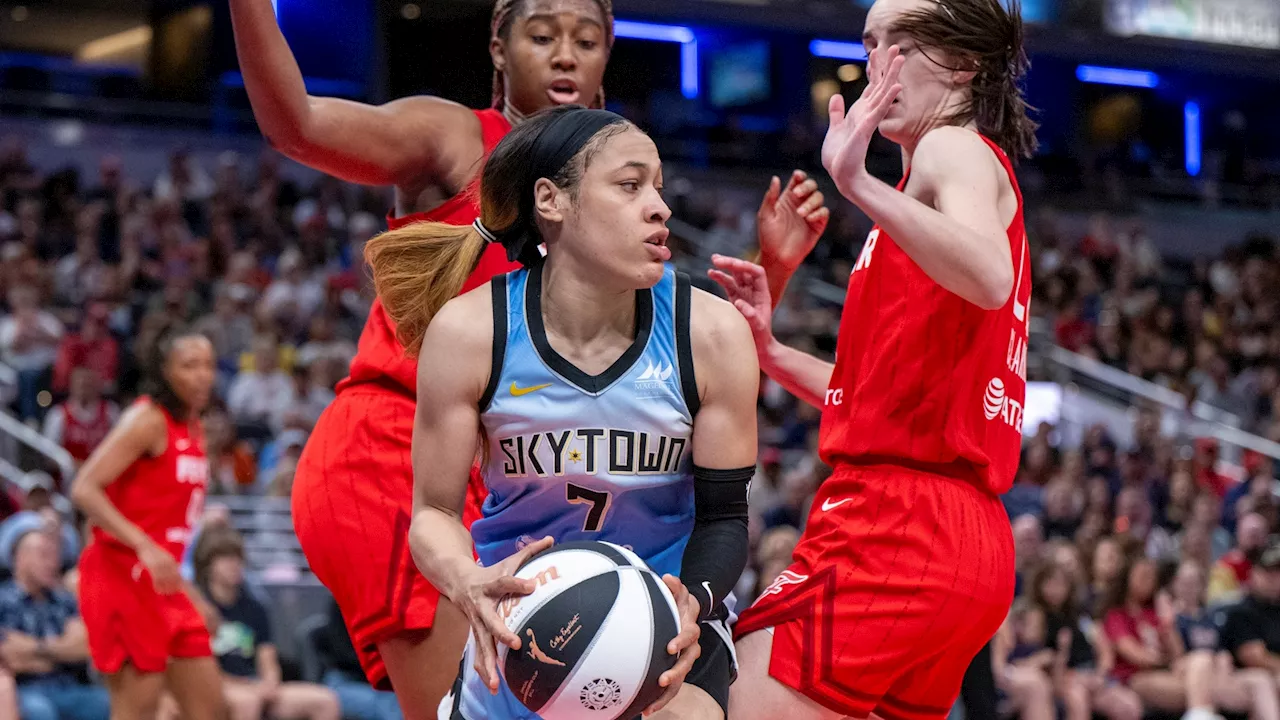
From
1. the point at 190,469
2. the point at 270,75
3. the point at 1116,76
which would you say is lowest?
the point at 190,469

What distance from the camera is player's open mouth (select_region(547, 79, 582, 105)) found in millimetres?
3480

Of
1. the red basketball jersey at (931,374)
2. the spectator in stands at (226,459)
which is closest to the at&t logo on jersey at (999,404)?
the red basketball jersey at (931,374)

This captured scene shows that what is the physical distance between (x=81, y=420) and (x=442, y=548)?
744cm

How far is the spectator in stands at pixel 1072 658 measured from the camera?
339 inches

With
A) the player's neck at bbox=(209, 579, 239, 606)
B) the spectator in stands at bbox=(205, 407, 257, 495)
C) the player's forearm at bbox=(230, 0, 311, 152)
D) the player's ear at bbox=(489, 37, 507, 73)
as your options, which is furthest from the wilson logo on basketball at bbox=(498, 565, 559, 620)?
the spectator in stands at bbox=(205, 407, 257, 495)

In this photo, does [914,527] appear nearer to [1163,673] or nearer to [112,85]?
[1163,673]

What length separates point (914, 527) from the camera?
9.52 feet

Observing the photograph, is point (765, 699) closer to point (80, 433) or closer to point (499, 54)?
point (499, 54)

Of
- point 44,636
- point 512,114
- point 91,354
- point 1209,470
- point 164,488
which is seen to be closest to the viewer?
point 512,114

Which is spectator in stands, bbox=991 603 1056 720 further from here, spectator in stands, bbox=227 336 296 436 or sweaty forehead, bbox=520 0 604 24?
sweaty forehead, bbox=520 0 604 24

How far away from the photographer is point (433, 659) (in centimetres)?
322

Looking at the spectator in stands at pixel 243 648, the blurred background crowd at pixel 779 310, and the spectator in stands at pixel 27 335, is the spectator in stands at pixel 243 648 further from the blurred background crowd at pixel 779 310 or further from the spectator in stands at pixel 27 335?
the spectator in stands at pixel 27 335

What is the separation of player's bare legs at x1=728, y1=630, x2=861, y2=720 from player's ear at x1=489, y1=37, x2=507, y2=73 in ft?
5.03

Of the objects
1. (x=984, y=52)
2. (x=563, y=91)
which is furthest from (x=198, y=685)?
(x=984, y=52)
